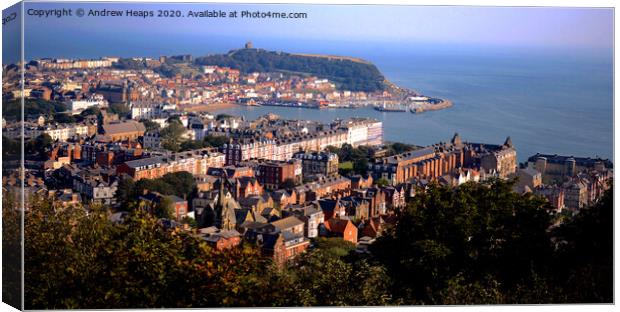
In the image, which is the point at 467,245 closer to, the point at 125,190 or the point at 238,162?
the point at 125,190

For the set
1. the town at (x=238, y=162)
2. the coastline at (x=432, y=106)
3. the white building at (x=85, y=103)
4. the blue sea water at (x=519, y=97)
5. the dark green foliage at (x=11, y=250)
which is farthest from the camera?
the white building at (x=85, y=103)

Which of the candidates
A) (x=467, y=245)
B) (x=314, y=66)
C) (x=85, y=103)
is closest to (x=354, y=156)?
(x=85, y=103)

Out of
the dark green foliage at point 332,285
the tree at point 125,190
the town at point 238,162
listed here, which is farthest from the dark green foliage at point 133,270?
the tree at point 125,190

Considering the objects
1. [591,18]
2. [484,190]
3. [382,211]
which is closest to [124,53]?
[382,211]

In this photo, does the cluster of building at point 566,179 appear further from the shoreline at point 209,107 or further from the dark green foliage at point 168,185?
the shoreline at point 209,107

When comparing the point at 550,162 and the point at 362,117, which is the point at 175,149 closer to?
the point at 362,117

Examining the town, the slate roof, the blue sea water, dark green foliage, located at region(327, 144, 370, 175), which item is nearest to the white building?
the town
